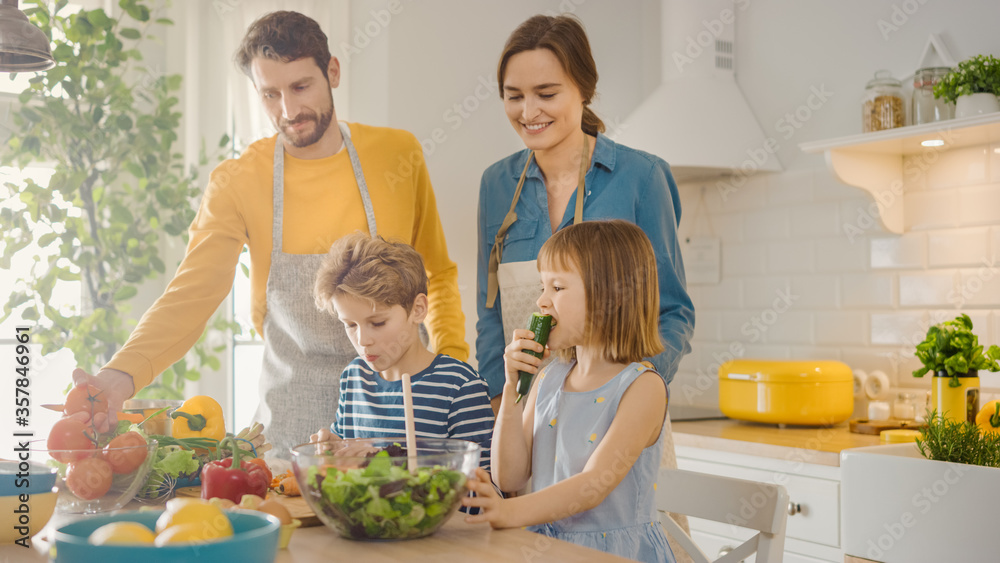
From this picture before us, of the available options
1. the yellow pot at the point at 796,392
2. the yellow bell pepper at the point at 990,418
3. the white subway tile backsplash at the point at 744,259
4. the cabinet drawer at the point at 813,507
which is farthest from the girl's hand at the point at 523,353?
the white subway tile backsplash at the point at 744,259

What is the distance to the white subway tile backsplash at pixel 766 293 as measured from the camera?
8.59ft

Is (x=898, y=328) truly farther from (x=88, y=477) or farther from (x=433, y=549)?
(x=88, y=477)

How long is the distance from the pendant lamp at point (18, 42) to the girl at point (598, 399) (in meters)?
0.91

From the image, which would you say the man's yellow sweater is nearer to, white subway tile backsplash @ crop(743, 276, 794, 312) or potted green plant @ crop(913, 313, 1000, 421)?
potted green plant @ crop(913, 313, 1000, 421)

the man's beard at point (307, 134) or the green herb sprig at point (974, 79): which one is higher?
the green herb sprig at point (974, 79)

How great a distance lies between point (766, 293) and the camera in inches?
105

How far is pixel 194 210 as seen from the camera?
2.43 meters

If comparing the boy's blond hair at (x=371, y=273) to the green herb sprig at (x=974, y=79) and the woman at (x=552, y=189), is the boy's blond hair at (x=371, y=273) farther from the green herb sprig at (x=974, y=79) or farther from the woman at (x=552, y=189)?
the green herb sprig at (x=974, y=79)

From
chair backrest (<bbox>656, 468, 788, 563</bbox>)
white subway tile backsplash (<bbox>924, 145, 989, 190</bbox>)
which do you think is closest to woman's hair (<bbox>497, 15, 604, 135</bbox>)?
chair backrest (<bbox>656, 468, 788, 563</bbox>)

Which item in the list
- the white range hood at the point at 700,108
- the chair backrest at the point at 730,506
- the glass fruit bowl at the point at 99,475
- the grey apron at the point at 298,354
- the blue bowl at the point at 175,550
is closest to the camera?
the blue bowl at the point at 175,550

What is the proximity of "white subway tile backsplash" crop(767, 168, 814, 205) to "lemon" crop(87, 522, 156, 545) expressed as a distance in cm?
224

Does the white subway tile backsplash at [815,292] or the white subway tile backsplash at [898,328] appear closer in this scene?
the white subway tile backsplash at [898,328]

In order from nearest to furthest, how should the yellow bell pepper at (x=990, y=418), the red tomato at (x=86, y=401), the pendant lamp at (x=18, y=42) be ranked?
the red tomato at (x=86, y=401), the pendant lamp at (x=18, y=42), the yellow bell pepper at (x=990, y=418)

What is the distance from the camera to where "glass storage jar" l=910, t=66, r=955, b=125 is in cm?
218
